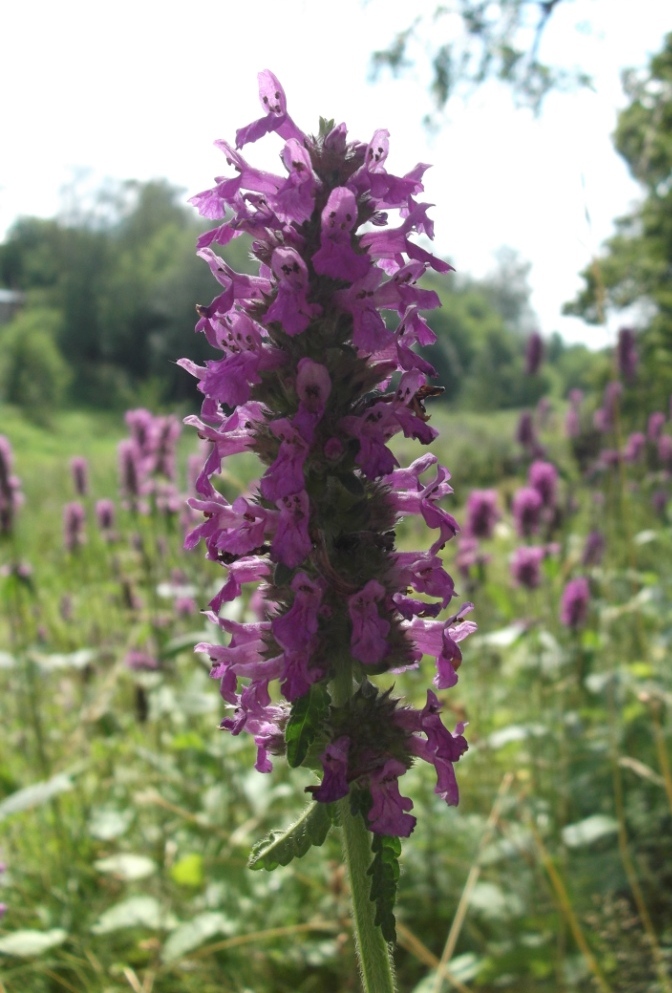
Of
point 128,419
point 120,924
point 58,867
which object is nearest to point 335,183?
point 120,924

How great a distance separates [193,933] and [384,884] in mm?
2224

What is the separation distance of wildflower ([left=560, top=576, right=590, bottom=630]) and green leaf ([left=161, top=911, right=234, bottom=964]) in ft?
8.38

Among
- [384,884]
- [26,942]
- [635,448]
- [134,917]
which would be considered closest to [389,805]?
[384,884]

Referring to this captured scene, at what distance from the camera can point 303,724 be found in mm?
1237

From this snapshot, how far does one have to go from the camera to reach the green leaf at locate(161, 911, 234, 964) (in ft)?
9.83

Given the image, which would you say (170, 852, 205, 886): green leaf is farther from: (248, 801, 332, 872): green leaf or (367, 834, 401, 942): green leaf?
(367, 834, 401, 942): green leaf

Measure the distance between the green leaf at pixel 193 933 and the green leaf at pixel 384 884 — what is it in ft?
6.98

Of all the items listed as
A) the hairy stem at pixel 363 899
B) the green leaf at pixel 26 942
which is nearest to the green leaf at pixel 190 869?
the green leaf at pixel 26 942

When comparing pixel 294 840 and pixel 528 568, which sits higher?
pixel 294 840

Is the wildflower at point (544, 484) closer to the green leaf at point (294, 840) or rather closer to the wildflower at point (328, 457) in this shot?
the wildflower at point (328, 457)

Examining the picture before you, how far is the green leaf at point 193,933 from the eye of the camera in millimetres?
2996

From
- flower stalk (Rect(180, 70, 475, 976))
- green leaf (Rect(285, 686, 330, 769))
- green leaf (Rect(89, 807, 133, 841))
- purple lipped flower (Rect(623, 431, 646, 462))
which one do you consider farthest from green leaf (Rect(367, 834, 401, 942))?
purple lipped flower (Rect(623, 431, 646, 462))

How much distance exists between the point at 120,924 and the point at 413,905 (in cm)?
147

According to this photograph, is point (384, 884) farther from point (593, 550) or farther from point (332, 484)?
point (593, 550)
